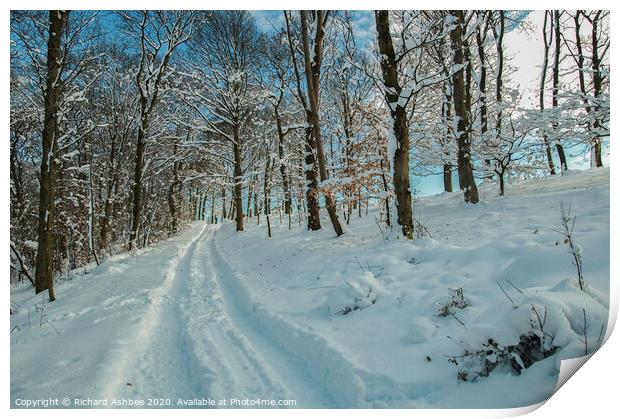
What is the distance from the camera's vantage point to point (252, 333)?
12.7 ft

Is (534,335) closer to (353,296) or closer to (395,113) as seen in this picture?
(353,296)

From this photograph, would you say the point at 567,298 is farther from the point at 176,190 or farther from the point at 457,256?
the point at 176,190

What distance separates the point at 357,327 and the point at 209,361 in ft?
4.76

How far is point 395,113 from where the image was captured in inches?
222

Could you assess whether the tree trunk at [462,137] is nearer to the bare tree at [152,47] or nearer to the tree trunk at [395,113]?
the tree trunk at [395,113]

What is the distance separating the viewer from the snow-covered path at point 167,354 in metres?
2.73

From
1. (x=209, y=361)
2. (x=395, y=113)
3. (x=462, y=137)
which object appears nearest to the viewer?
(x=209, y=361)

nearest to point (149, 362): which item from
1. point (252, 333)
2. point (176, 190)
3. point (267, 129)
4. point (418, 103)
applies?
point (252, 333)

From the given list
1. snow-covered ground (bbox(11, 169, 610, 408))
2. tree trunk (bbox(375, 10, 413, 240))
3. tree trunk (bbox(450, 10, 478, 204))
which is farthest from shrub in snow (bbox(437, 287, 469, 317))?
tree trunk (bbox(450, 10, 478, 204))

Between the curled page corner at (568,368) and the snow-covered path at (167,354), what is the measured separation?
1653 millimetres

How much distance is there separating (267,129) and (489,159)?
36.0ft

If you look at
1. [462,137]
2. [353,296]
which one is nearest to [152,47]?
[462,137]

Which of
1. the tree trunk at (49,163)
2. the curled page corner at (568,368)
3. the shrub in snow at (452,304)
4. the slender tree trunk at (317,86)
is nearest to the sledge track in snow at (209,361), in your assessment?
the shrub in snow at (452,304)

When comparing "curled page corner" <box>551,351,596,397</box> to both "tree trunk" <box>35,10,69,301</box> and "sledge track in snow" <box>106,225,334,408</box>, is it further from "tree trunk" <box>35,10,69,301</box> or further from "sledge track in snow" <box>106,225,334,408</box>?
"tree trunk" <box>35,10,69,301</box>
